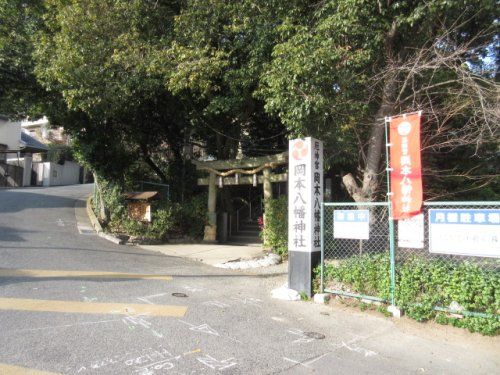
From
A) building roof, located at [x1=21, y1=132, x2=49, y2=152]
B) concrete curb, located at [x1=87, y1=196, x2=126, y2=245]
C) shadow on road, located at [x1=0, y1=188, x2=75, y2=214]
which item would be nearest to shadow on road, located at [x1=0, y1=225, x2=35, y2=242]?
concrete curb, located at [x1=87, y1=196, x2=126, y2=245]

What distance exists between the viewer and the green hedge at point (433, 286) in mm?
5203

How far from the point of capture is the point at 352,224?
6.69 metres

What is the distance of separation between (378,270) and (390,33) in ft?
16.2

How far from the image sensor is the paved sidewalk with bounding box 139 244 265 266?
11023 millimetres

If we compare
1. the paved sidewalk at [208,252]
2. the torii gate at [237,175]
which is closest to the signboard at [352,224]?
the paved sidewalk at [208,252]

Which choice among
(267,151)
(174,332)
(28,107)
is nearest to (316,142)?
(174,332)

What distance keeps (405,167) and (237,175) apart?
835 centimetres

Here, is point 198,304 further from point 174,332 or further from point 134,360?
point 134,360

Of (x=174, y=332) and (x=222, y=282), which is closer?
(x=174, y=332)

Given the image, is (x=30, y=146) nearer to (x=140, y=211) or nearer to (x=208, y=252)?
(x=140, y=211)

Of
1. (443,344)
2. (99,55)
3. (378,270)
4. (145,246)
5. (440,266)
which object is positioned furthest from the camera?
(145,246)

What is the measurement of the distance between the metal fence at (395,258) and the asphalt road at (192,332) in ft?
1.55

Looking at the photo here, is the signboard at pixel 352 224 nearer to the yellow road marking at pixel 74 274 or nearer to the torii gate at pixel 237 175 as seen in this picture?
the yellow road marking at pixel 74 274

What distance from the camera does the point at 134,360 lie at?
4250 millimetres
